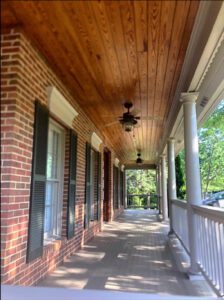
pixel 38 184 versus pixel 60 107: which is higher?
pixel 60 107

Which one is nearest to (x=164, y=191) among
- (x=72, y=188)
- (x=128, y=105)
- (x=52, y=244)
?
(x=128, y=105)

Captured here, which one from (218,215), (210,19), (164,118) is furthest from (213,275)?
(164,118)

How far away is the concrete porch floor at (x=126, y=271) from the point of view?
3.01 meters

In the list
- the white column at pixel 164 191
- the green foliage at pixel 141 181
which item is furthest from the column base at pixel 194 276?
the green foliage at pixel 141 181

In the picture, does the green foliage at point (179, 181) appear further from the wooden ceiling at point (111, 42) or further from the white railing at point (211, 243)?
the white railing at point (211, 243)

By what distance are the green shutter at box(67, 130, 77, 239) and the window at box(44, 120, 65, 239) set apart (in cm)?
14

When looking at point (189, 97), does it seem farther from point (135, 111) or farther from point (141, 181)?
point (141, 181)

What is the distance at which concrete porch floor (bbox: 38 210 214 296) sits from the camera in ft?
9.87

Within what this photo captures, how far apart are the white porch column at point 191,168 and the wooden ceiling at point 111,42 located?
1.32 ft

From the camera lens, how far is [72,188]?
4.33m

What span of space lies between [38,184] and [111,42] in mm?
1691

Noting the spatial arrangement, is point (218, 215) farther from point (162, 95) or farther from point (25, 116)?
point (162, 95)

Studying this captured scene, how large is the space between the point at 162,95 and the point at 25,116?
2.37 meters

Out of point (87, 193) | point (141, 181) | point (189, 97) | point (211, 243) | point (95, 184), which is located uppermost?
point (189, 97)
